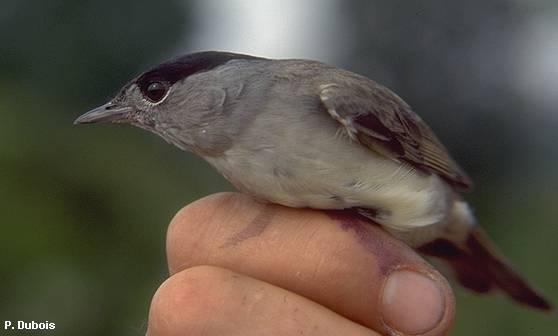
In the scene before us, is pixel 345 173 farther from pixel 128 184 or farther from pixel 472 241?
pixel 128 184

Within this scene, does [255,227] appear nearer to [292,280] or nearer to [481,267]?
[292,280]

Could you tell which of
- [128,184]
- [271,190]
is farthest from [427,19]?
[271,190]

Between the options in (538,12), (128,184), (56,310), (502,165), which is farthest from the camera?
(502,165)

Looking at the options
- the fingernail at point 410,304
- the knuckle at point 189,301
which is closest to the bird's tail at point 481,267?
the fingernail at point 410,304

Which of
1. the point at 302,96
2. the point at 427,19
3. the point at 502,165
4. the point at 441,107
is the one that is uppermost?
the point at 302,96

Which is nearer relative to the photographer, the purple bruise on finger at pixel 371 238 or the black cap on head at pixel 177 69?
the purple bruise on finger at pixel 371 238

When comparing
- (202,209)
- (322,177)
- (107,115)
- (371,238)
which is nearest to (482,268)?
(371,238)

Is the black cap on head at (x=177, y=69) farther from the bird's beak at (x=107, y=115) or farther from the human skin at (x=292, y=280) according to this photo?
the human skin at (x=292, y=280)

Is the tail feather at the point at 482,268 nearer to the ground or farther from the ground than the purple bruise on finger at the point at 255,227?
nearer to the ground
